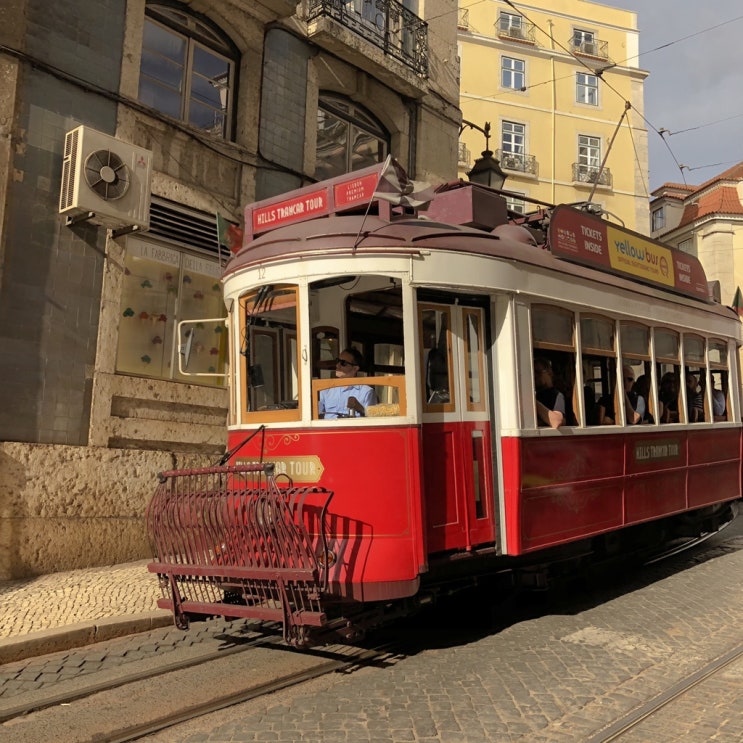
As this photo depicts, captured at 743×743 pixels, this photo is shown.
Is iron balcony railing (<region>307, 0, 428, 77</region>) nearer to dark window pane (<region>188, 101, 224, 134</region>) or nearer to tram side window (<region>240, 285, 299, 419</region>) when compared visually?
dark window pane (<region>188, 101, 224, 134</region>)

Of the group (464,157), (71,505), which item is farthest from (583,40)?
(71,505)

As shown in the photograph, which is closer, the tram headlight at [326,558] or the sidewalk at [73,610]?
the tram headlight at [326,558]

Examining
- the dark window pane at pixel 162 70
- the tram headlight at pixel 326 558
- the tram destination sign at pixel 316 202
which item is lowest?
→ the tram headlight at pixel 326 558

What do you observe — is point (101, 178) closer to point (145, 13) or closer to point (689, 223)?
point (145, 13)

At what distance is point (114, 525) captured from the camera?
319 inches

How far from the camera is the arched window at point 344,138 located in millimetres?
12133

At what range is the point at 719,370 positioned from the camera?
873cm

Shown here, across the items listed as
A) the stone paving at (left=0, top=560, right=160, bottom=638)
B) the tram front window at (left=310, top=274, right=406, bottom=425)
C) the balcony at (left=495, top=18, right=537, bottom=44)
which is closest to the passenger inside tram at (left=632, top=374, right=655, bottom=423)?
the tram front window at (left=310, top=274, right=406, bottom=425)

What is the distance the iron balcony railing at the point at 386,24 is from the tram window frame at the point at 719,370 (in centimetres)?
726

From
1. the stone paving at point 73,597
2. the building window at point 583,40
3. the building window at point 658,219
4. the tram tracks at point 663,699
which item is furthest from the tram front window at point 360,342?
the building window at point 658,219

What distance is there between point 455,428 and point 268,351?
150 cm

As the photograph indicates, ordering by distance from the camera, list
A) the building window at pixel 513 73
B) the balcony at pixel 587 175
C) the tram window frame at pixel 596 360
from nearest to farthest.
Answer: the tram window frame at pixel 596 360 < the balcony at pixel 587 175 < the building window at pixel 513 73

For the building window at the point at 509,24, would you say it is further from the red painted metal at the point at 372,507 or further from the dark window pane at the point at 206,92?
the red painted metal at the point at 372,507

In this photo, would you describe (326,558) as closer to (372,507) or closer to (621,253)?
(372,507)
